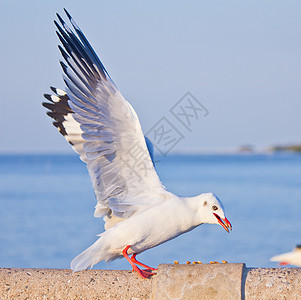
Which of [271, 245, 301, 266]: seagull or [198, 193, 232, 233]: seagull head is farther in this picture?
[271, 245, 301, 266]: seagull

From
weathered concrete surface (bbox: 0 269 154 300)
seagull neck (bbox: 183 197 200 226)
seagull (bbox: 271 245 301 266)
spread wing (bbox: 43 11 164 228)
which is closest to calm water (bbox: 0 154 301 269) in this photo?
seagull (bbox: 271 245 301 266)

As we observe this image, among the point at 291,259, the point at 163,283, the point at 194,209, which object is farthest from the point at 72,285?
the point at 291,259

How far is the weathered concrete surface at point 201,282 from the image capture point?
12.6 ft

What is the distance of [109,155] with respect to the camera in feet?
18.0

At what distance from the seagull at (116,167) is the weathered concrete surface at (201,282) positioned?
1097mm

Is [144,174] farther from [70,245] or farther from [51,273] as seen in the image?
[70,245]

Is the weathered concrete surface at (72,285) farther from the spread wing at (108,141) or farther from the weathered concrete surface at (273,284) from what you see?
the spread wing at (108,141)

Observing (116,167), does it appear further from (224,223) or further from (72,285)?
(72,285)

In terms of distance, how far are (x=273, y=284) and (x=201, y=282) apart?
42cm

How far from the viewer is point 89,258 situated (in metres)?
4.91

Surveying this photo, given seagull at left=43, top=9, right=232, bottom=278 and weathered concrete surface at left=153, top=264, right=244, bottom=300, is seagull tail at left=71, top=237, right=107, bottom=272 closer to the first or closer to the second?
seagull at left=43, top=9, right=232, bottom=278

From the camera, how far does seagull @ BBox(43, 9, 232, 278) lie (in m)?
5.08

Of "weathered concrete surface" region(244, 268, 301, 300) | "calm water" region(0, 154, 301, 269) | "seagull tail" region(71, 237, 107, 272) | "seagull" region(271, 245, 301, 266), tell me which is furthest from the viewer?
"calm water" region(0, 154, 301, 269)

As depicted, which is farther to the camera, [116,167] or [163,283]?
[116,167]
